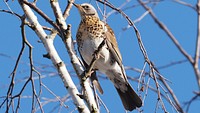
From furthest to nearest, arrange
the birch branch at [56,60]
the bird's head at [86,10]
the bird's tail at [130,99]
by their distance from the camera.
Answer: the bird's head at [86,10]
the bird's tail at [130,99]
the birch branch at [56,60]

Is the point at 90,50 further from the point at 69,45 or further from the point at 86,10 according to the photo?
the point at 69,45

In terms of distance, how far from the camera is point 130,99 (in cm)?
483

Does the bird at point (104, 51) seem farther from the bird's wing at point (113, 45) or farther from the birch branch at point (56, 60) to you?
the birch branch at point (56, 60)

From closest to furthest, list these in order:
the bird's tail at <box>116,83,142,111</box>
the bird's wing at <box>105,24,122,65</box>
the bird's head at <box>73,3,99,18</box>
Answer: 1. the bird's tail at <box>116,83,142,111</box>
2. the bird's wing at <box>105,24,122,65</box>
3. the bird's head at <box>73,3,99,18</box>

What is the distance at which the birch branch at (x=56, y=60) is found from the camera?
3.14m

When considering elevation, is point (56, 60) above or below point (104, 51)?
above

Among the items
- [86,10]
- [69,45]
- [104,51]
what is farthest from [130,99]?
[69,45]

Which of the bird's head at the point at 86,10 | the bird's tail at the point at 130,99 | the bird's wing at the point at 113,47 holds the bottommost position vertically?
the bird's tail at the point at 130,99

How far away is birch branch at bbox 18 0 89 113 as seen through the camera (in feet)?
10.3

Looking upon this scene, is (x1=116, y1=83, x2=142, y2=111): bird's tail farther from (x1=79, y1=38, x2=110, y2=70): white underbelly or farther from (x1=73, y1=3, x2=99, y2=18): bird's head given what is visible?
(x1=73, y1=3, x2=99, y2=18): bird's head

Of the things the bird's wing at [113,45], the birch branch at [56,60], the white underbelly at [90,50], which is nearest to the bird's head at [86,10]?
Result: the bird's wing at [113,45]

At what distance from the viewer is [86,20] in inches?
199

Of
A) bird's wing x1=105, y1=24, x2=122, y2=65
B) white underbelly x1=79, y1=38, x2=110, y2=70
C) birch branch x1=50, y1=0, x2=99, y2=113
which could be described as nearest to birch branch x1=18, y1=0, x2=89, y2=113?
birch branch x1=50, y1=0, x2=99, y2=113

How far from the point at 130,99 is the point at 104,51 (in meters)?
0.49
